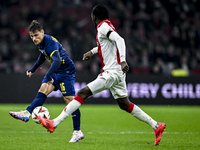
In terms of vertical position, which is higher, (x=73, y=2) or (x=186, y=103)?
(x=73, y=2)

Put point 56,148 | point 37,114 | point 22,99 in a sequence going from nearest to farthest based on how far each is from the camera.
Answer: point 56,148
point 37,114
point 22,99

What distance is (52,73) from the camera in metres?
5.67

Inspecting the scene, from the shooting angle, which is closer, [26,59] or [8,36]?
[26,59]

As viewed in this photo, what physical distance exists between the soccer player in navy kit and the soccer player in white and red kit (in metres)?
0.67

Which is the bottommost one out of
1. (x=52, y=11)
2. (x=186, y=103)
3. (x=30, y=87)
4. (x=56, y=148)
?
(x=186, y=103)

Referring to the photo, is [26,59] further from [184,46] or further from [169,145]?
[169,145]

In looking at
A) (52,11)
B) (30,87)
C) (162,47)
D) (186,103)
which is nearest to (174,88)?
(186,103)

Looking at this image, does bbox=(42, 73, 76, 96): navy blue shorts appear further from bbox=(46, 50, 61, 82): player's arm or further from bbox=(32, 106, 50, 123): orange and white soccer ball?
bbox=(32, 106, 50, 123): orange and white soccer ball

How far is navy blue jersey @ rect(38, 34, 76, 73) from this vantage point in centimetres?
552

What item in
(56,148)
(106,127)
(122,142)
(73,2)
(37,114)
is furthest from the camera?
(73,2)

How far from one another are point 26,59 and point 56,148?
1168 centimetres

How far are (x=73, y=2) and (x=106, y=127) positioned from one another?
1311 centimetres

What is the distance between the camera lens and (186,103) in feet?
46.0

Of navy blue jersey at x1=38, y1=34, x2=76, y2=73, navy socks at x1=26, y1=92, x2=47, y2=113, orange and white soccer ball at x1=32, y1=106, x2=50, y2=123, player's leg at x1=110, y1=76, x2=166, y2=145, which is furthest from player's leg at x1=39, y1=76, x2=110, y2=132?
navy blue jersey at x1=38, y1=34, x2=76, y2=73
